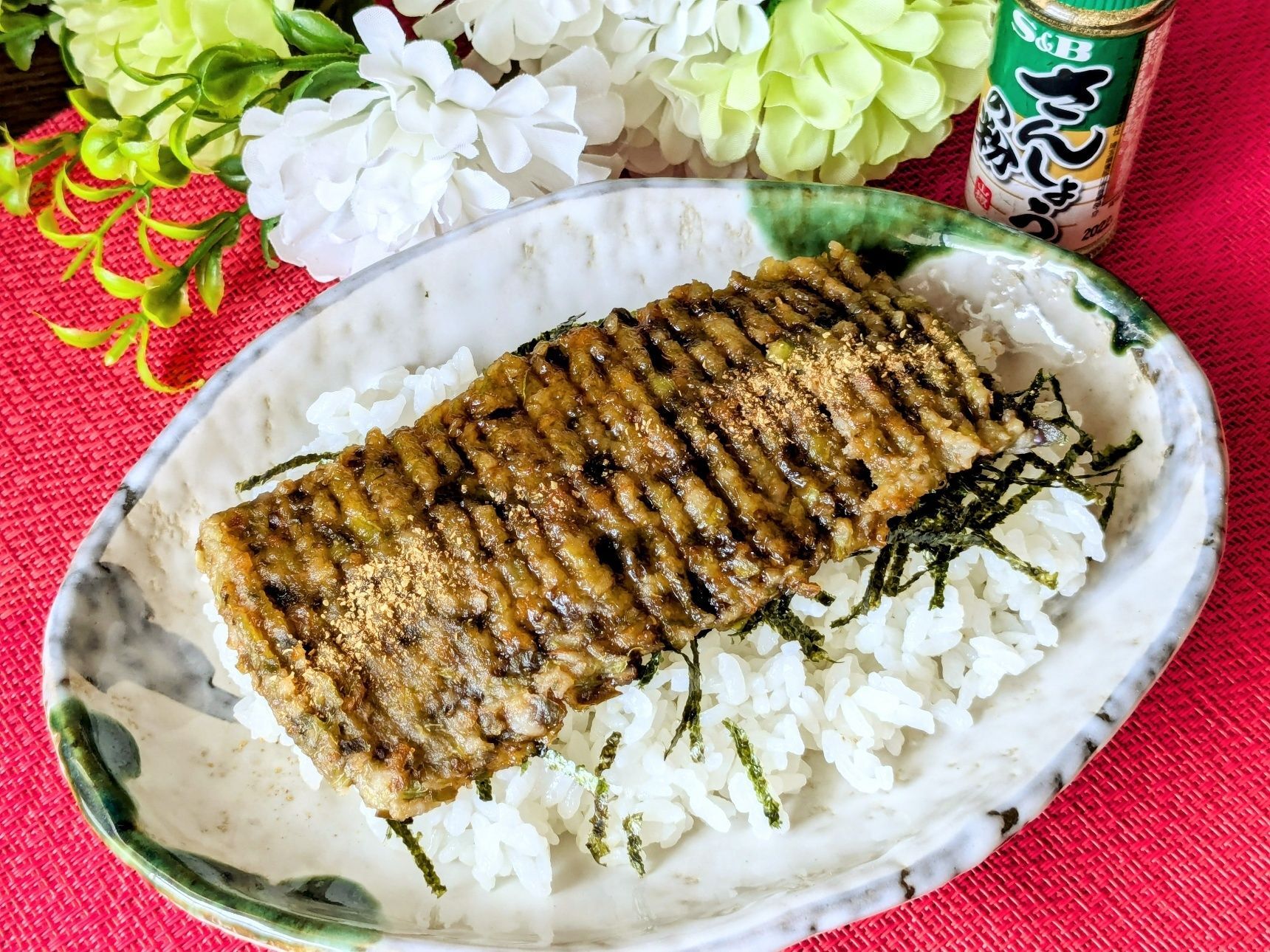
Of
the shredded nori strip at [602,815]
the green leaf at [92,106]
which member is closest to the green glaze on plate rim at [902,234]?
the shredded nori strip at [602,815]

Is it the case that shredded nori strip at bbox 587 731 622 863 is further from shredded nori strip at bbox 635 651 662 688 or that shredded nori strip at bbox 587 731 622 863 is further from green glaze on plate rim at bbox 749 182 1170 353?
green glaze on plate rim at bbox 749 182 1170 353

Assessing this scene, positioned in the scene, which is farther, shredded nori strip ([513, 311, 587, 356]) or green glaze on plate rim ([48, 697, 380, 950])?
shredded nori strip ([513, 311, 587, 356])

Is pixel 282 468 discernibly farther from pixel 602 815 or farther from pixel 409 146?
pixel 602 815

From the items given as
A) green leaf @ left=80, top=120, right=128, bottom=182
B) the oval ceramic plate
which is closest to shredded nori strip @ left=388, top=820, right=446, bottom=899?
the oval ceramic plate

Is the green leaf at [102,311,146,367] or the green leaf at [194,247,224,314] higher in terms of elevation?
the green leaf at [194,247,224,314]

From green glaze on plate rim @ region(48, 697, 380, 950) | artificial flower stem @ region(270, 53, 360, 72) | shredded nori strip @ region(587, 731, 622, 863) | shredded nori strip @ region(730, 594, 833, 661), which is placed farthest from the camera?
artificial flower stem @ region(270, 53, 360, 72)

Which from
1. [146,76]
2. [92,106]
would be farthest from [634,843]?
[92,106]

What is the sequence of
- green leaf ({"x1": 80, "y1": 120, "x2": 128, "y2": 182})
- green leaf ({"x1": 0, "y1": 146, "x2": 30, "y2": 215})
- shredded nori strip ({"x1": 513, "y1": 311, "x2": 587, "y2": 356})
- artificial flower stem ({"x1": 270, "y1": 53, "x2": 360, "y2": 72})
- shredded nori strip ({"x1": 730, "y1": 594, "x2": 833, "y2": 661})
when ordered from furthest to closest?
green leaf ({"x1": 0, "y1": 146, "x2": 30, "y2": 215}), green leaf ({"x1": 80, "y1": 120, "x2": 128, "y2": 182}), artificial flower stem ({"x1": 270, "y1": 53, "x2": 360, "y2": 72}), shredded nori strip ({"x1": 513, "y1": 311, "x2": 587, "y2": 356}), shredded nori strip ({"x1": 730, "y1": 594, "x2": 833, "y2": 661})
